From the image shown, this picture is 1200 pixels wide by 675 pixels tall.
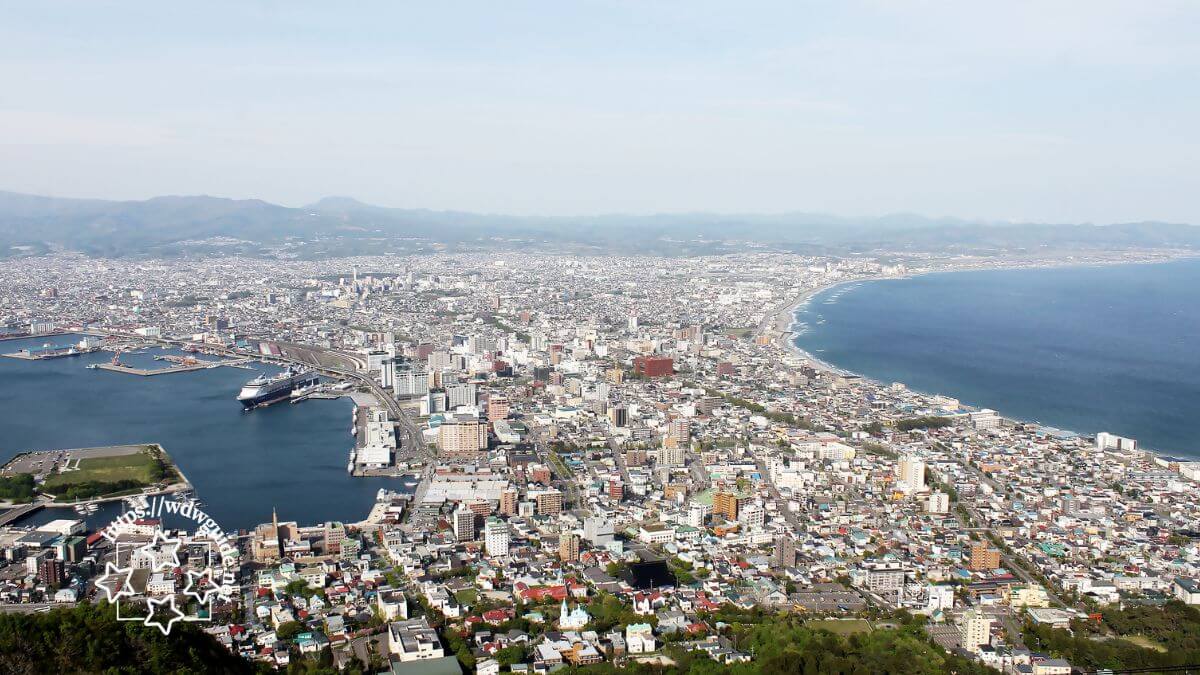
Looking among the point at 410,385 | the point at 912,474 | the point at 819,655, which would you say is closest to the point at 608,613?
the point at 819,655

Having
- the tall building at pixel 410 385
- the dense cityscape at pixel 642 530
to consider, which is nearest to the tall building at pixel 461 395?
the dense cityscape at pixel 642 530

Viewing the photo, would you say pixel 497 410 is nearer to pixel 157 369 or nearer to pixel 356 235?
pixel 157 369

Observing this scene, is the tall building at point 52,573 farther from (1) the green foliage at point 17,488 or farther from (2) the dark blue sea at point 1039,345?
(2) the dark blue sea at point 1039,345

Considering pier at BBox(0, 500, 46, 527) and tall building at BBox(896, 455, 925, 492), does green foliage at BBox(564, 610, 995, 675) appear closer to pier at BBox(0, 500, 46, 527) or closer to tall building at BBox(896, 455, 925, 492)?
tall building at BBox(896, 455, 925, 492)

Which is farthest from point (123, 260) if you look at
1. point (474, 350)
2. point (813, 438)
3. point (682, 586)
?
point (682, 586)

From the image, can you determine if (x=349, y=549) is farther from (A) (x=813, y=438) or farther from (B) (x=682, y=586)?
(A) (x=813, y=438)

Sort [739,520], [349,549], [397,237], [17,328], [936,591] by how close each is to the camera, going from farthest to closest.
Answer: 1. [397,237]
2. [17,328]
3. [739,520]
4. [349,549]
5. [936,591]
